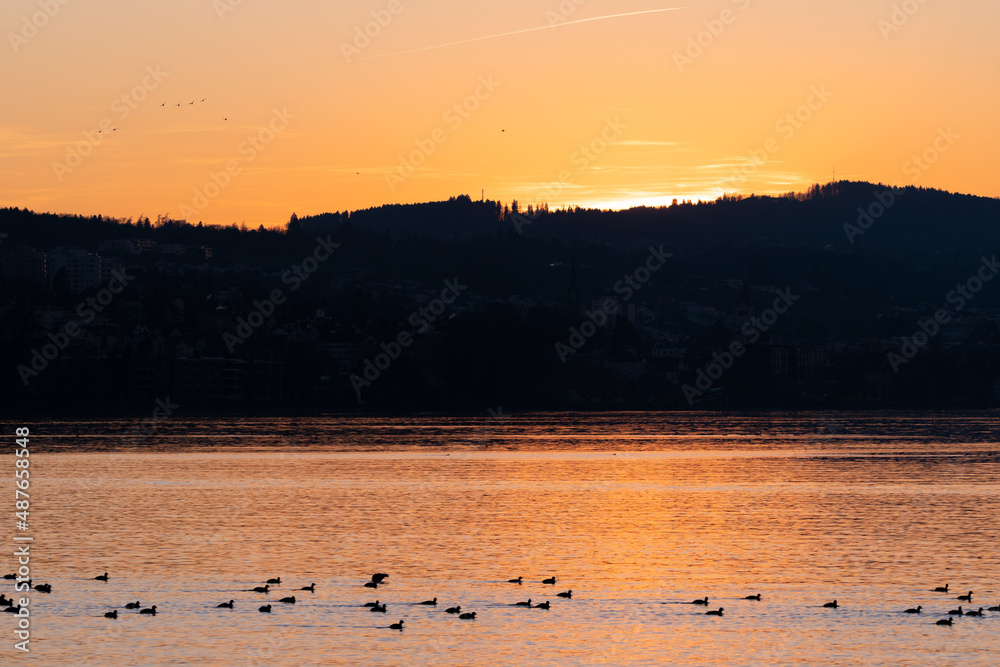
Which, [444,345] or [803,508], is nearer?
[803,508]

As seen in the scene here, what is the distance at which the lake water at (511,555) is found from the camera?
2717 centimetres

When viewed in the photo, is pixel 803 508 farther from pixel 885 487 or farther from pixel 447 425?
pixel 447 425

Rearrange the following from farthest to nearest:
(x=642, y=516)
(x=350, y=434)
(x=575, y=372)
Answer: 1. (x=575, y=372)
2. (x=350, y=434)
3. (x=642, y=516)

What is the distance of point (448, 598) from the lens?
31969 millimetres

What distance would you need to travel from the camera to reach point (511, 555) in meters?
39.3

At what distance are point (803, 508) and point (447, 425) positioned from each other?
81.4m

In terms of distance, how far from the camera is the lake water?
27.2 meters

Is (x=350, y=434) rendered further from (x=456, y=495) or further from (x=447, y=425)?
(x=456, y=495)

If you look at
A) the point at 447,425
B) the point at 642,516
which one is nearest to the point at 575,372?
the point at 447,425

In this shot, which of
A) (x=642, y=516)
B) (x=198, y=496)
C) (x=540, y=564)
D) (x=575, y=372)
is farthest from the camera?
(x=575, y=372)

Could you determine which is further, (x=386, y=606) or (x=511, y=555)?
(x=511, y=555)

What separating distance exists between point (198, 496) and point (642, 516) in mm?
19466

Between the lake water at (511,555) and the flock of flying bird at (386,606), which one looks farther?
the flock of flying bird at (386,606)

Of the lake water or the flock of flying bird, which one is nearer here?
the lake water
